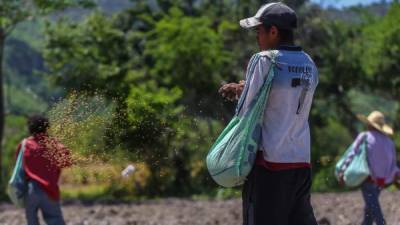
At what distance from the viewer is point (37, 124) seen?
25.6ft

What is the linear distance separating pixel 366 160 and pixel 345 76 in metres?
22.5

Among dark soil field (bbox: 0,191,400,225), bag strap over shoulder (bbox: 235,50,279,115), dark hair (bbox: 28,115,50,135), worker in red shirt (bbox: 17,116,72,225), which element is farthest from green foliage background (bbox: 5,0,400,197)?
bag strap over shoulder (bbox: 235,50,279,115)

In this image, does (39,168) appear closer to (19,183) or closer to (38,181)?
(38,181)

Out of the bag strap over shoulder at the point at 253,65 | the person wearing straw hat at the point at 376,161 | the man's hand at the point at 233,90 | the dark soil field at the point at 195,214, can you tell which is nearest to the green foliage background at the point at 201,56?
the dark soil field at the point at 195,214

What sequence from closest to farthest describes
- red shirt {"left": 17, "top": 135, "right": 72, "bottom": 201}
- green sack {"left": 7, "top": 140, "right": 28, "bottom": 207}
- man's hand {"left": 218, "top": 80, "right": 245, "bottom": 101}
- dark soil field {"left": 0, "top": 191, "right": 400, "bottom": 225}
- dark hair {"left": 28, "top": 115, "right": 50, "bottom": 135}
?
man's hand {"left": 218, "top": 80, "right": 245, "bottom": 101} → dark hair {"left": 28, "top": 115, "right": 50, "bottom": 135} → red shirt {"left": 17, "top": 135, "right": 72, "bottom": 201} → green sack {"left": 7, "top": 140, "right": 28, "bottom": 207} → dark soil field {"left": 0, "top": 191, "right": 400, "bottom": 225}

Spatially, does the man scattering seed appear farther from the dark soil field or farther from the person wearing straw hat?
the dark soil field

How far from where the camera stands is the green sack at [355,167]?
30.0ft

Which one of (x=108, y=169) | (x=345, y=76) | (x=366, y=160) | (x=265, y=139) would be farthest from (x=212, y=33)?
(x=265, y=139)

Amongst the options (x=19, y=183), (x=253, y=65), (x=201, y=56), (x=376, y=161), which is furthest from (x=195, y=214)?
(x=201, y=56)

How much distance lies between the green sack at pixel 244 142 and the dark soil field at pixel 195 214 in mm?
5737

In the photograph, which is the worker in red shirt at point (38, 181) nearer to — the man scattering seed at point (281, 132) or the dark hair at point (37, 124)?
the dark hair at point (37, 124)

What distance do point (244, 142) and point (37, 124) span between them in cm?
372

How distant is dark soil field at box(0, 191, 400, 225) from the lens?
1162 centimetres

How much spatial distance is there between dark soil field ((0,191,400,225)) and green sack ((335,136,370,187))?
0.96 metres
